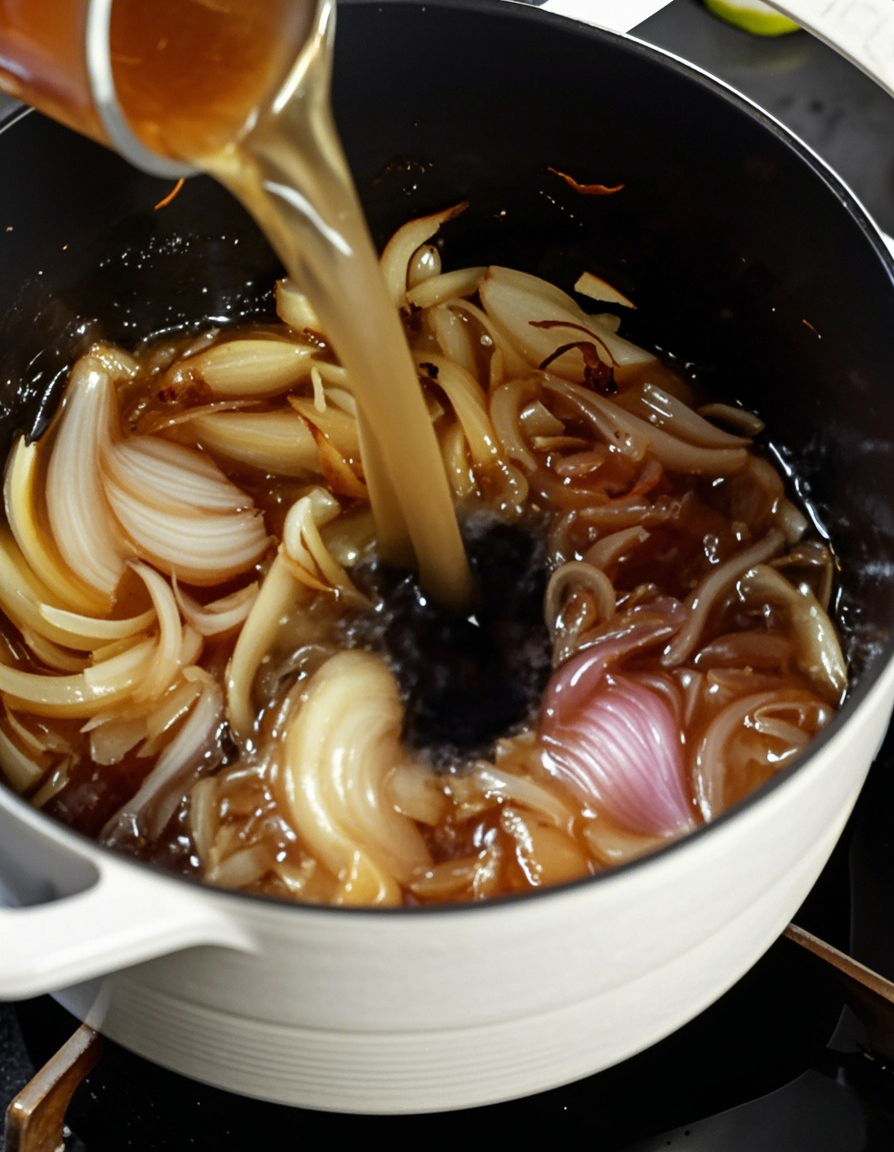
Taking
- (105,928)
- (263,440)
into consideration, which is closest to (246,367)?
(263,440)

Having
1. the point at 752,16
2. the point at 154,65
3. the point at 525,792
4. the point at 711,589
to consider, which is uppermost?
the point at 752,16

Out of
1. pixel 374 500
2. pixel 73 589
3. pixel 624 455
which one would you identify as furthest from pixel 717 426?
pixel 73 589

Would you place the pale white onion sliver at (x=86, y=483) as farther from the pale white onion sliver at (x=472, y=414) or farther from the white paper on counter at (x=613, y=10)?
the white paper on counter at (x=613, y=10)

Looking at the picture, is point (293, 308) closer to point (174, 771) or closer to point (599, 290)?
point (599, 290)

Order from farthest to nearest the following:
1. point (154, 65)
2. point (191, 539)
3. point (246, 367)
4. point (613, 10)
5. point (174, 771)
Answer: point (613, 10)
point (246, 367)
point (191, 539)
point (174, 771)
point (154, 65)

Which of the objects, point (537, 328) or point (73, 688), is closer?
point (73, 688)

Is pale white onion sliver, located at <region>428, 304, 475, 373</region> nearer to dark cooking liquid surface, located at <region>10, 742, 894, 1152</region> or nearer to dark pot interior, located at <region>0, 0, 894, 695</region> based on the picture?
dark pot interior, located at <region>0, 0, 894, 695</region>

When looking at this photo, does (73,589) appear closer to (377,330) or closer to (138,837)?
(138,837)
